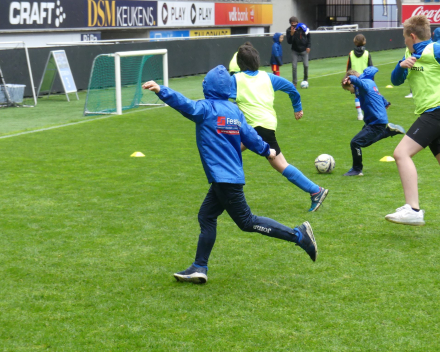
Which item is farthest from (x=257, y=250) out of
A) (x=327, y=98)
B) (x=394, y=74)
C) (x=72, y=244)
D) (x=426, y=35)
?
(x=327, y=98)

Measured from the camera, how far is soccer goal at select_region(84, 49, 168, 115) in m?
17.0

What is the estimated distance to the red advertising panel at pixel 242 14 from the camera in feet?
130

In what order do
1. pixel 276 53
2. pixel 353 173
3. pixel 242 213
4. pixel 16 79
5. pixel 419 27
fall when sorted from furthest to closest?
1. pixel 276 53
2. pixel 16 79
3. pixel 353 173
4. pixel 419 27
5. pixel 242 213

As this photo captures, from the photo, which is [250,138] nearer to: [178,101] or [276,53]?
[178,101]

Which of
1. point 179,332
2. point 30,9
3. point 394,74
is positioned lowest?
point 179,332

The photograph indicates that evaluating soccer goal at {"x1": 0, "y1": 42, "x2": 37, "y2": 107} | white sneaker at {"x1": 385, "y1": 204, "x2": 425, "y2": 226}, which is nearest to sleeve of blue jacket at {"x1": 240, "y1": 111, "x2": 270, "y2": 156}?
white sneaker at {"x1": 385, "y1": 204, "x2": 425, "y2": 226}

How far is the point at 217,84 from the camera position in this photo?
5141mm

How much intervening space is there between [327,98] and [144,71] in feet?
17.2

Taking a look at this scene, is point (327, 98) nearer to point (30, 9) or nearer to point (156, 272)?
point (30, 9)

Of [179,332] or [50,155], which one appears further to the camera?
[50,155]

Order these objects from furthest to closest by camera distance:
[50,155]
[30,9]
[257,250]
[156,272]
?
[30,9], [50,155], [257,250], [156,272]

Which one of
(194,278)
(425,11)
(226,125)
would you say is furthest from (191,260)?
(425,11)

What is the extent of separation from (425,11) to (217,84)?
4755 cm

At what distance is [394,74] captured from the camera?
646cm
